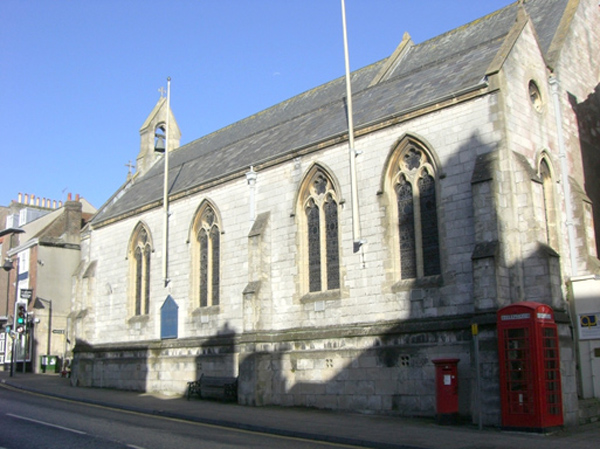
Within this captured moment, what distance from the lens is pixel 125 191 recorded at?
34.8 metres

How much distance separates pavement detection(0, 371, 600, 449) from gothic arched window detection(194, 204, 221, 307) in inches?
Result: 160

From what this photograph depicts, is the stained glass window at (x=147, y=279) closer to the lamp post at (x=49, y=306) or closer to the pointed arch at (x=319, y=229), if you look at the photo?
the pointed arch at (x=319, y=229)

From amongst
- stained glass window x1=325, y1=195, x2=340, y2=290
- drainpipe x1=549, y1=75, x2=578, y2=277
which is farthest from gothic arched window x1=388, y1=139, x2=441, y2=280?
drainpipe x1=549, y1=75, x2=578, y2=277

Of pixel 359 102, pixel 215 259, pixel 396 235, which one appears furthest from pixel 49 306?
pixel 396 235

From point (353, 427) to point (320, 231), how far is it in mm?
7208

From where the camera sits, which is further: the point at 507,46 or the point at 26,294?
the point at 26,294

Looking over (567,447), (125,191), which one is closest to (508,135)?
(567,447)

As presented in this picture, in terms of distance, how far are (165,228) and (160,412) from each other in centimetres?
935

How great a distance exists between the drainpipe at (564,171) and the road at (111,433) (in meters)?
9.50

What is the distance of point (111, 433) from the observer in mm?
13344

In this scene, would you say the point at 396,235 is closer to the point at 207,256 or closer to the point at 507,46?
the point at 507,46

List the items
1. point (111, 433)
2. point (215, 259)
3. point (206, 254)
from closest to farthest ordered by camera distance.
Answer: point (111, 433)
point (215, 259)
point (206, 254)

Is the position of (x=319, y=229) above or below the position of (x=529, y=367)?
above

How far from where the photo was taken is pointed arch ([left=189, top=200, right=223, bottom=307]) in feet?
79.0
